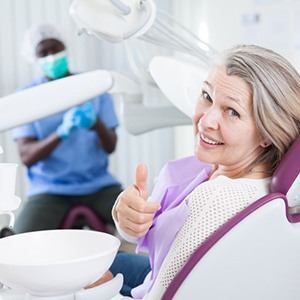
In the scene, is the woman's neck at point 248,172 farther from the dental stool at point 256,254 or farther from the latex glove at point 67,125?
the latex glove at point 67,125

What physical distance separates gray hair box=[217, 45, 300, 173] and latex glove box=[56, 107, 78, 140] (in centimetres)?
140

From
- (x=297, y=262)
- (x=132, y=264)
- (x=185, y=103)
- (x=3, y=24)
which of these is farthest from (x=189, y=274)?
(x=3, y=24)

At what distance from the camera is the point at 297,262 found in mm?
1050

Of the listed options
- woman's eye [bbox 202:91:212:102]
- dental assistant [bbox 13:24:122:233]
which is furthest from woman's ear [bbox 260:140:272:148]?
dental assistant [bbox 13:24:122:233]

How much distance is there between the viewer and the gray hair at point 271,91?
42.0 inches

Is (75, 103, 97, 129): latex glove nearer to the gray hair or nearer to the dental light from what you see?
the dental light

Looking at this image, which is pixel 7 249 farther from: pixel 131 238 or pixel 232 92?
pixel 232 92

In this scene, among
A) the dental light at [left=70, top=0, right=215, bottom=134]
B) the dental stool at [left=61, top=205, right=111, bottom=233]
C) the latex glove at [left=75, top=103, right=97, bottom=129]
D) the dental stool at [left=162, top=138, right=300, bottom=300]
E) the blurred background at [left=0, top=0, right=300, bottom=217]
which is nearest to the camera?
the dental stool at [left=162, top=138, right=300, bottom=300]

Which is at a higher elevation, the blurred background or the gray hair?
the gray hair

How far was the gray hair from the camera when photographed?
3.50 feet

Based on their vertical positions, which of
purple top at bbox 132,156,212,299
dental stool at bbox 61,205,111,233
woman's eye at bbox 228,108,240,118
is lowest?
dental stool at bbox 61,205,111,233

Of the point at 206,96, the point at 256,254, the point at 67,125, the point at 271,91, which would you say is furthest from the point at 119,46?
the point at 256,254

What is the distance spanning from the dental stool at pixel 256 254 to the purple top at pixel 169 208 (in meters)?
0.11

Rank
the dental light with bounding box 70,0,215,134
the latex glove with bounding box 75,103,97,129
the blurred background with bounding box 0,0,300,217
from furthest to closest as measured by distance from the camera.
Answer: the blurred background with bounding box 0,0,300,217
the latex glove with bounding box 75,103,97,129
the dental light with bounding box 70,0,215,134
